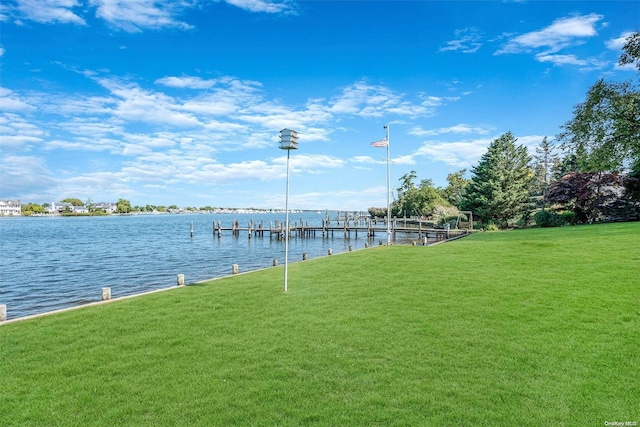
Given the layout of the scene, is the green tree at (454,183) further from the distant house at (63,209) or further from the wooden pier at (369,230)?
the distant house at (63,209)

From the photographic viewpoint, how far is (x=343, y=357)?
5.28m

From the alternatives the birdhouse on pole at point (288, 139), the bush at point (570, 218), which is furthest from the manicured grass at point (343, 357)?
the bush at point (570, 218)

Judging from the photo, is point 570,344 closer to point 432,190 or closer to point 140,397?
point 140,397

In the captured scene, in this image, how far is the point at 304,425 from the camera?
3730 millimetres

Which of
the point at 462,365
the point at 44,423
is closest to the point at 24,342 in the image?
the point at 44,423

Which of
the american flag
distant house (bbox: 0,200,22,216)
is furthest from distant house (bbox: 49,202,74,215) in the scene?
the american flag

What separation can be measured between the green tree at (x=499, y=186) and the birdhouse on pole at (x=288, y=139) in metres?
32.6

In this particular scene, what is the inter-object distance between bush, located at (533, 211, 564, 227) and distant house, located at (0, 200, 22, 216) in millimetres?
180682

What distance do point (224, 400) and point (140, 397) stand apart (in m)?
1.02

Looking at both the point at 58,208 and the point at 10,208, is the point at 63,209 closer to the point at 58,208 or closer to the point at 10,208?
the point at 58,208

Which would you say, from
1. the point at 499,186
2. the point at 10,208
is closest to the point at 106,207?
the point at 10,208

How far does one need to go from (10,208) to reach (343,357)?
18938 cm

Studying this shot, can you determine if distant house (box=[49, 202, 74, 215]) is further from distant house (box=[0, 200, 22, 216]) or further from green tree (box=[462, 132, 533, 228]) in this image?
green tree (box=[462, 132, 533, 228])

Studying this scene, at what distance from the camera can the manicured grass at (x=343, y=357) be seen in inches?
156
